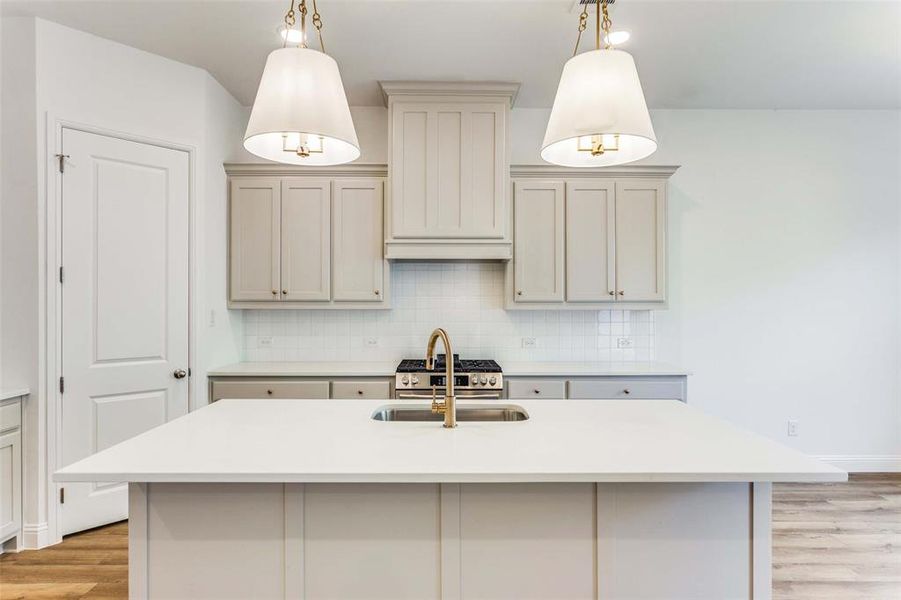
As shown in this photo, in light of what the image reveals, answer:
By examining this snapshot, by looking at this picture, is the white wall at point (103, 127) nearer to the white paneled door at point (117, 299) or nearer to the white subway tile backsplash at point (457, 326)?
the white paneled door at point (117, 299)

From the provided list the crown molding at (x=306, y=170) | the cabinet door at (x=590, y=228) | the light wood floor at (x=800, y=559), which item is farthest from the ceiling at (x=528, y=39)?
the light wood floor at (x=800, y=559)

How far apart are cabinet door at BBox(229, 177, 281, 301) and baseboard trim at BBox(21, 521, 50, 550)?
1.65 meters

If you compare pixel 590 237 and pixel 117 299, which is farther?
pixel 590 237

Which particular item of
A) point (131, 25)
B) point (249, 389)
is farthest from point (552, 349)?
point (131, 25)

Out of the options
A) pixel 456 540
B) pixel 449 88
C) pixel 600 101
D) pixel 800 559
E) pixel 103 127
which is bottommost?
pixel 800 559

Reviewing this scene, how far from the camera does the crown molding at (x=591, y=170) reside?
3414mm

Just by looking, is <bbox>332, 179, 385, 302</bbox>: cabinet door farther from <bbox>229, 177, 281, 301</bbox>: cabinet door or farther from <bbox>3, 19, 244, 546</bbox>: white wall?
<bbox>3, 19, 244, 546</bbox>: white wall

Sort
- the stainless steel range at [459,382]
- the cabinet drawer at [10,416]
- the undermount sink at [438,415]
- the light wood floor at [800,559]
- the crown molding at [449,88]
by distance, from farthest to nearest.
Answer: the crown molding at [449,88], the stainless steel range at [459,382], the cabinet drawer at [10,416], the light wood floor at [800,559], the undermount sink at [438,415]

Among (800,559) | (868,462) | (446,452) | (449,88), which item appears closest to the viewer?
(446,452)

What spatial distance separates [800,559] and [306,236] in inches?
138

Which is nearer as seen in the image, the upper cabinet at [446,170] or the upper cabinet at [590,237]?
the upper cabinet at [446,170]

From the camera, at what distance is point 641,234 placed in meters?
3.47

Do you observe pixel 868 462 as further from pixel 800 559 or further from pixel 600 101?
pixel 600 101

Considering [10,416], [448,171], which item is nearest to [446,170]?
[448,171]
